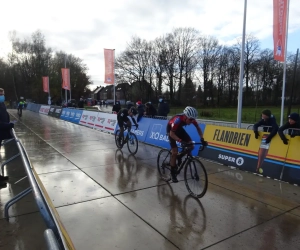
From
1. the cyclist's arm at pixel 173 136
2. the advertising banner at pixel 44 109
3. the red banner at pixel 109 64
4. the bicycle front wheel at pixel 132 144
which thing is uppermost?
the red banner at pixel 109 64

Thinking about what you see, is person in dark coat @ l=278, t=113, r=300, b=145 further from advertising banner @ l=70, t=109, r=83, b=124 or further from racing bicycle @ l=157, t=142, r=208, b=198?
advertising banner @ l=70, t=109, r=83, b=124

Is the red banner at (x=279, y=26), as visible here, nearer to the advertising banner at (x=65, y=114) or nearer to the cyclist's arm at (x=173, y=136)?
the cyclist's arm at (x=173, y=136)

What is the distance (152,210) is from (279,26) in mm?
10430

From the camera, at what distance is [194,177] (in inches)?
181

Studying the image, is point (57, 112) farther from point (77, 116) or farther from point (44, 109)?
point (77, 116)

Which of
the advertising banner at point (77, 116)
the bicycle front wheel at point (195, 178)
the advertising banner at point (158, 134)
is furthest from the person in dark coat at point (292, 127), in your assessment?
the advertising banner at point (77, 116)

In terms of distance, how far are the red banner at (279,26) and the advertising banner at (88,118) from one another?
1093cm

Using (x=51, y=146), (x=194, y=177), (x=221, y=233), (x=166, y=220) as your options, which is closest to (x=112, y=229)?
(x=166, y=220)

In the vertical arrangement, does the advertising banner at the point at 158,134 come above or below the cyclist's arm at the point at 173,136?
below

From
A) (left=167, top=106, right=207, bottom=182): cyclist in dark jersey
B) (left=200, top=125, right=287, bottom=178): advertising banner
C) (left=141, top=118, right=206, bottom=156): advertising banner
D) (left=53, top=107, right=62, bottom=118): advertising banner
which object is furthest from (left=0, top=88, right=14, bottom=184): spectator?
(left=53, top=107, right=62, bottom=118): advertising banner

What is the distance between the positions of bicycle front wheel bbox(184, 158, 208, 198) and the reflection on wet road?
0.16 meters

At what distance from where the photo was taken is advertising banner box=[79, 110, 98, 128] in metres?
15.7

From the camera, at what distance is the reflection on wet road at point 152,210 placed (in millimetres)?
3197

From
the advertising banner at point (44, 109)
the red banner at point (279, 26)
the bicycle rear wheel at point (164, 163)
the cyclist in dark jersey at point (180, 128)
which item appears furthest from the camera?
the advertising banner at point (44, 109)
